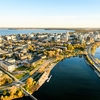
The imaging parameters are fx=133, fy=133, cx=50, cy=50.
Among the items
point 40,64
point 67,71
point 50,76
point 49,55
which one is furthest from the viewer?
point 49,55

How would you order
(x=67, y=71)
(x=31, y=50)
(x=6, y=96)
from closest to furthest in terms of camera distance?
(x=6, y=96) < (x=67, y=71) < (x=31, y=50)

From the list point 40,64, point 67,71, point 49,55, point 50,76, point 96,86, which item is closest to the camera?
point 96,86

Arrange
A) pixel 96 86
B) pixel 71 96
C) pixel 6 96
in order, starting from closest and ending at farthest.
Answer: pixel 6 96, pixel 71 96, pixel 96 86

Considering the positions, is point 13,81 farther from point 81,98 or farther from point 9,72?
point 81,98

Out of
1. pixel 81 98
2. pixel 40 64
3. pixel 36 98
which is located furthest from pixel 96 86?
pixel 40 64

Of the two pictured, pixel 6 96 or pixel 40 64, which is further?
pixel 40 64

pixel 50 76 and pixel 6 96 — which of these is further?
pixel 50 76

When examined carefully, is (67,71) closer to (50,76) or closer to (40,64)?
(50,76)

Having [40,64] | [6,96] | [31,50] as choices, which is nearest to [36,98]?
[6,96]

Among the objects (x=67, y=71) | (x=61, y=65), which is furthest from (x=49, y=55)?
(x=67, y=71)
